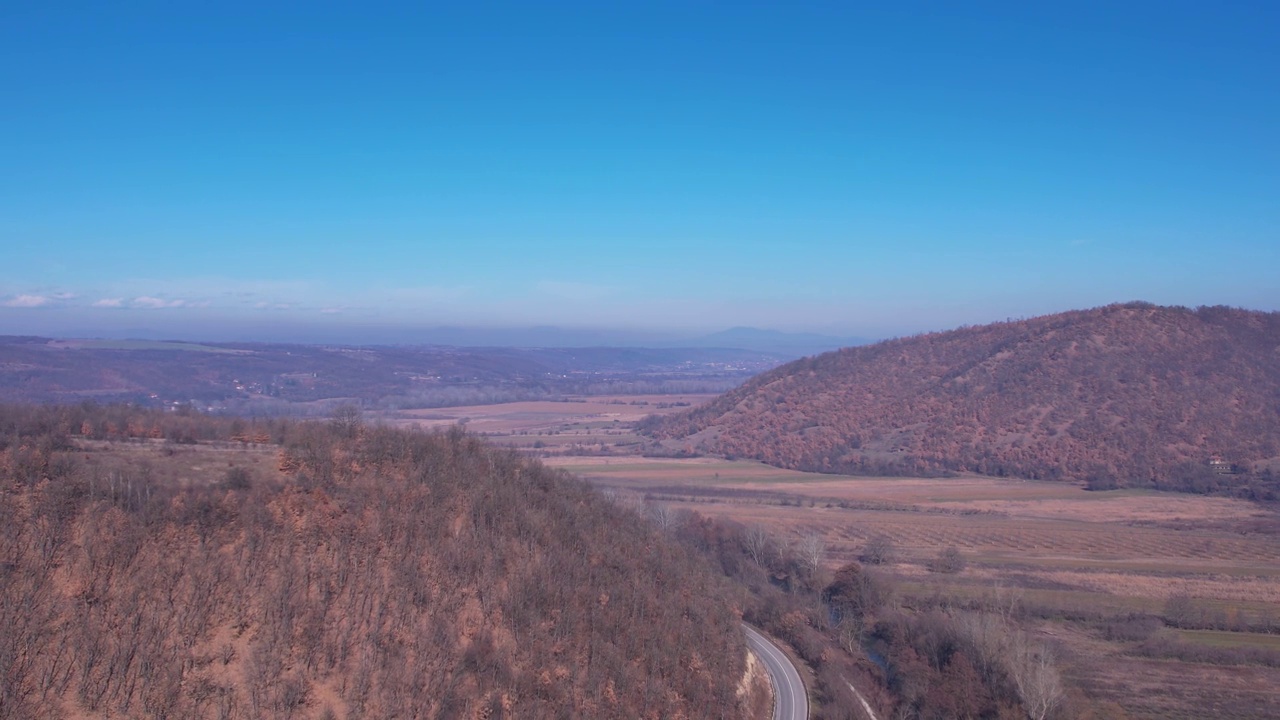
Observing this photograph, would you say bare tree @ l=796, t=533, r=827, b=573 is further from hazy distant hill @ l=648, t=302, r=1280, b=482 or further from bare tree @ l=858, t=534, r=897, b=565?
hazy distant hill @ l=648, t=302, r=1280, b=482

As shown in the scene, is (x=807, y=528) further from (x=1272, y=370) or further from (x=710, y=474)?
(x=1272, y=370)

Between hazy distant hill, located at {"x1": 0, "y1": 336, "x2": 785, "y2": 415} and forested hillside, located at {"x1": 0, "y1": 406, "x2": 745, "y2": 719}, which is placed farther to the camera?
hazy distant hill, located at {"x1": 0, "y1": 336, "x2": 785, "y2": 415}

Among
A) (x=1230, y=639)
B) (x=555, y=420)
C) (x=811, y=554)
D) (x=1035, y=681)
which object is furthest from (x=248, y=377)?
(x=1230, y=639)

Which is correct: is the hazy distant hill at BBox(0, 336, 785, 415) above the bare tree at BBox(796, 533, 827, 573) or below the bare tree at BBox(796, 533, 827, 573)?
above

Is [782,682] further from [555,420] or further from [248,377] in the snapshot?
[555,420]

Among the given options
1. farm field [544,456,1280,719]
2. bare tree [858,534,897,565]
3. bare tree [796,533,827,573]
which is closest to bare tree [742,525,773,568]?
bare tree [796,533,827,573]

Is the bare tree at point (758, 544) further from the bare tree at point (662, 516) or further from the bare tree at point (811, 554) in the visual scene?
the bare tree at point (662, 516)

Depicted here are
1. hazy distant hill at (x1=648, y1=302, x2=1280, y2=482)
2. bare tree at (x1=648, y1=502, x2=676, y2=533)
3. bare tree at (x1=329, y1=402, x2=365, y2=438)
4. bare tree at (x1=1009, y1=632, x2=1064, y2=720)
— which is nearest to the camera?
bare tree at (x1=1009, y1=632, x2=1064, y2=720)

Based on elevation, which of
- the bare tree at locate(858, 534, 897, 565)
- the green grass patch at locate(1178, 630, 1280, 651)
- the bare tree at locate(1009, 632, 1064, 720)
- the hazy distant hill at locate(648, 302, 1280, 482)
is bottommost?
Result: the bare tree at locate(858, 534, 897, 565)
